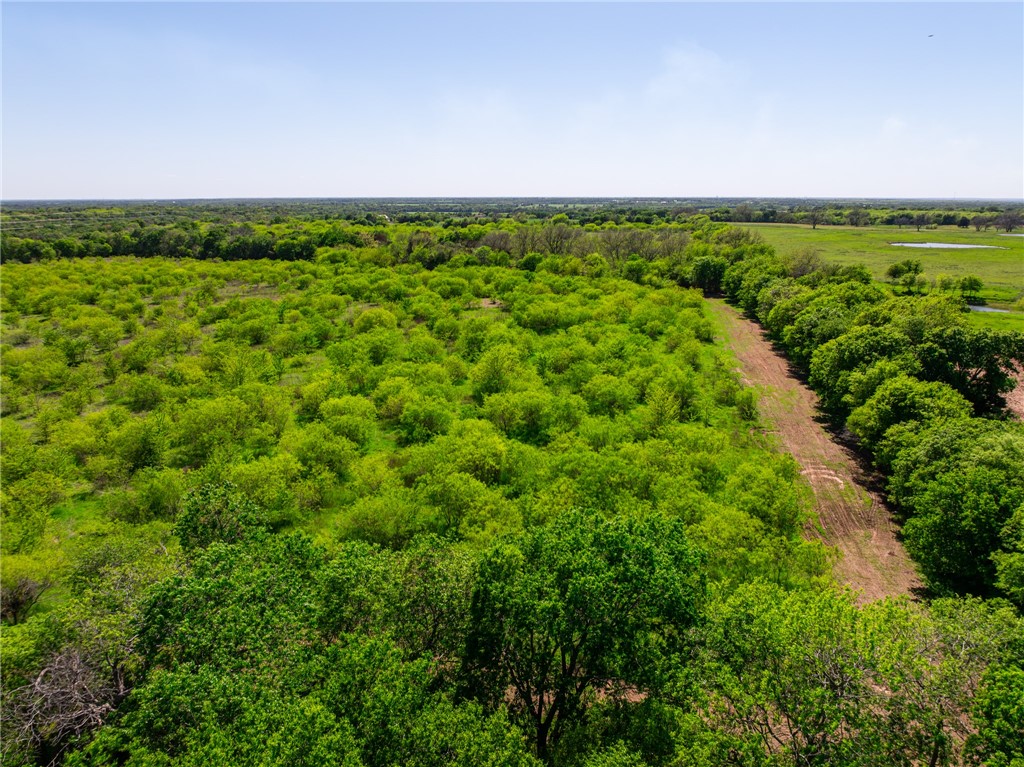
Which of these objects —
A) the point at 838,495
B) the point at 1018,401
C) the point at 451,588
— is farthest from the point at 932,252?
the point at 451,588

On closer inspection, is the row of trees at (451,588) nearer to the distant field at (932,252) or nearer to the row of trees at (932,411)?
the row of trees at (932,411)

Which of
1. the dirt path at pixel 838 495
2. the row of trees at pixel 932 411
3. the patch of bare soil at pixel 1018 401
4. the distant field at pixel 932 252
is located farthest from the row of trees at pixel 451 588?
the distant field at pixel 932 252

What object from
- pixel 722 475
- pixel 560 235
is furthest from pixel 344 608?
pixel 560 235

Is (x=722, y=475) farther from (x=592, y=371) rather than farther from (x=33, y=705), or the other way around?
(x=33, y=705)

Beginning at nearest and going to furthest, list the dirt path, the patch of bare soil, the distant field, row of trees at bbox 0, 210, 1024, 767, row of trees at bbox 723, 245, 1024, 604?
row of trees at bbox 0, 210, 1024, 767 < row of trees at bbox 723, 245, 1024, 604 < the dirt path < the patch of bare soil < the distant field

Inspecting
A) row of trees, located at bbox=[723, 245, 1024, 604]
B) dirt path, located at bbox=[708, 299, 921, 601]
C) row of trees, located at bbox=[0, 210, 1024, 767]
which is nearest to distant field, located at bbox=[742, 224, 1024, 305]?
row of trees, located at bbox=[723, 245, 1024, 604]

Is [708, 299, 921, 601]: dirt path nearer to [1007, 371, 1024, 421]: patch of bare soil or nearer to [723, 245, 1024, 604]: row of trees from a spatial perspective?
[723, 245, 1024, 604]: row of trees
